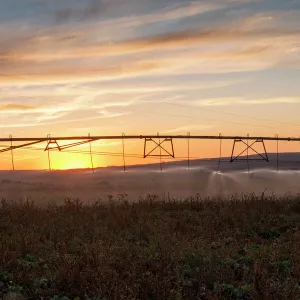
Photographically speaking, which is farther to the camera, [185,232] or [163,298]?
[185,232]

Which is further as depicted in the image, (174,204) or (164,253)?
(174,204)

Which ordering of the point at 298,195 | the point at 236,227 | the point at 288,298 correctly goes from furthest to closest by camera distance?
the point at 298,195
the point at 236,227
the point at 288,298

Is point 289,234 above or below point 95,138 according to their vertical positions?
below

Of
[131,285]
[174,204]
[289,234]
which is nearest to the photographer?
[131,285]

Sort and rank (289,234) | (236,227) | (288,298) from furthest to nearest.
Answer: (236,227), (289,234), (288,298)

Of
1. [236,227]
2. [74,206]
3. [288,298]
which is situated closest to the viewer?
[288,298]

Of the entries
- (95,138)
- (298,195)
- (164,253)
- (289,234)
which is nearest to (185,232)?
(289,234)

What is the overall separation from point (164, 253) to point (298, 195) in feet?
61.5

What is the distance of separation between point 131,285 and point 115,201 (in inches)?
571

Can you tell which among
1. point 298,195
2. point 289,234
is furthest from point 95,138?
point 289,234

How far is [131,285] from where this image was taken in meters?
9.29

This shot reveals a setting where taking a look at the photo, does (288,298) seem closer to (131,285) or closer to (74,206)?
(131,285)

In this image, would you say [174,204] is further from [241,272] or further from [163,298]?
[163,298]

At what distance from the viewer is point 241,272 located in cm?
1065
